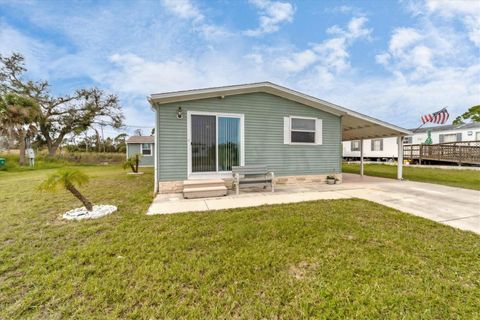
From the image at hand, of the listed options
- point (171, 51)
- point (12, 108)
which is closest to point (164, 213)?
point (171, 51)

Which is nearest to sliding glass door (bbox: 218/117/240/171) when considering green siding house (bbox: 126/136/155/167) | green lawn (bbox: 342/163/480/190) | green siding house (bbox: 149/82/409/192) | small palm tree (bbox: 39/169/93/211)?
green siding house (bbox: 149/82/409/192)

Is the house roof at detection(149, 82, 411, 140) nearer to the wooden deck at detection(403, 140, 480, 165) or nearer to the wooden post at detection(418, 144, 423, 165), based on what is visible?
the wooden deck at detection(403, 140, 480, 165)

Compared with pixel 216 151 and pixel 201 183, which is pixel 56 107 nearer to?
pixel 216 151

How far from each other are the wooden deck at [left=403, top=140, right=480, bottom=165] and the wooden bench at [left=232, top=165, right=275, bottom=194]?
682 inches

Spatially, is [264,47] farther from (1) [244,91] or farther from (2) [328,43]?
(1) [244,91]

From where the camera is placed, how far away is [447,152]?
52.6ft

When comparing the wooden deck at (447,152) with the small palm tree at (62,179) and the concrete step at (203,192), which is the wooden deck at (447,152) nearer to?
the concrete step at (203,192)

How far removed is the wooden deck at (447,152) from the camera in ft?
48.0

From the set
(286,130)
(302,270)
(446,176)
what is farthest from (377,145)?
(302,270)

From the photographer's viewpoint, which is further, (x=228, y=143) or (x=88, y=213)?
(x=228, y=143)

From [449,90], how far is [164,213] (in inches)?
919

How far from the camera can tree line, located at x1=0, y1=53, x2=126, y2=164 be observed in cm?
2031

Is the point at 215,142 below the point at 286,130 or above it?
below

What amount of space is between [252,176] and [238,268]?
15.3 ft
